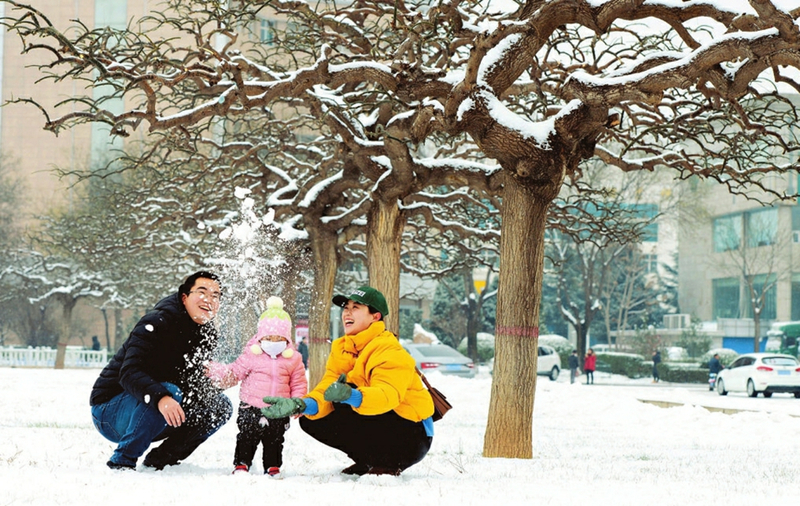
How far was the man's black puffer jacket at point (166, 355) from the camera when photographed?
6.39 metres

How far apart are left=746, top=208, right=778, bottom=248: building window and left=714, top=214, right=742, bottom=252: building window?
0.85 meters

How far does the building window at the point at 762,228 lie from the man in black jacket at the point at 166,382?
5303cm

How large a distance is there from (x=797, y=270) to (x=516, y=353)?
177 feet

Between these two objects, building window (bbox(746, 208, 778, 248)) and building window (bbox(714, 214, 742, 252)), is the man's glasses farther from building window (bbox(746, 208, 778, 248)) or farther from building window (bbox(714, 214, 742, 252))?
building window (bbox(746, 208, 778, 248))

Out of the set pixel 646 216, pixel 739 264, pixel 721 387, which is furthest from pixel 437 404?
pixel 739 264

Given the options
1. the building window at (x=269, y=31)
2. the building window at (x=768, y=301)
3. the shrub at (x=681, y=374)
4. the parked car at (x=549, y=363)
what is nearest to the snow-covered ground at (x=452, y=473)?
the building window at (x=269, y=31)

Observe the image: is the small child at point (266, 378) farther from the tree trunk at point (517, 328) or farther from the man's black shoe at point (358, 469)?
the tree trunk at point (517, 328)

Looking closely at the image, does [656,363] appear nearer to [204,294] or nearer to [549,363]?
[549,363]

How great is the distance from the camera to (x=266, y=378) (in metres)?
6.50

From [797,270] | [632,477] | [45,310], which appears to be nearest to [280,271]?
[632,477]

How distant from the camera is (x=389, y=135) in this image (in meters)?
12.4

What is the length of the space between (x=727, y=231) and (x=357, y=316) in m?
57.9

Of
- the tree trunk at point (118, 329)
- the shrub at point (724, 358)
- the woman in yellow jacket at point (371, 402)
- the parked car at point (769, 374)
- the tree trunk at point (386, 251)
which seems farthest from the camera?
the tree trunk at point (118, 329)

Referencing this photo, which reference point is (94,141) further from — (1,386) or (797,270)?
(797,270)
